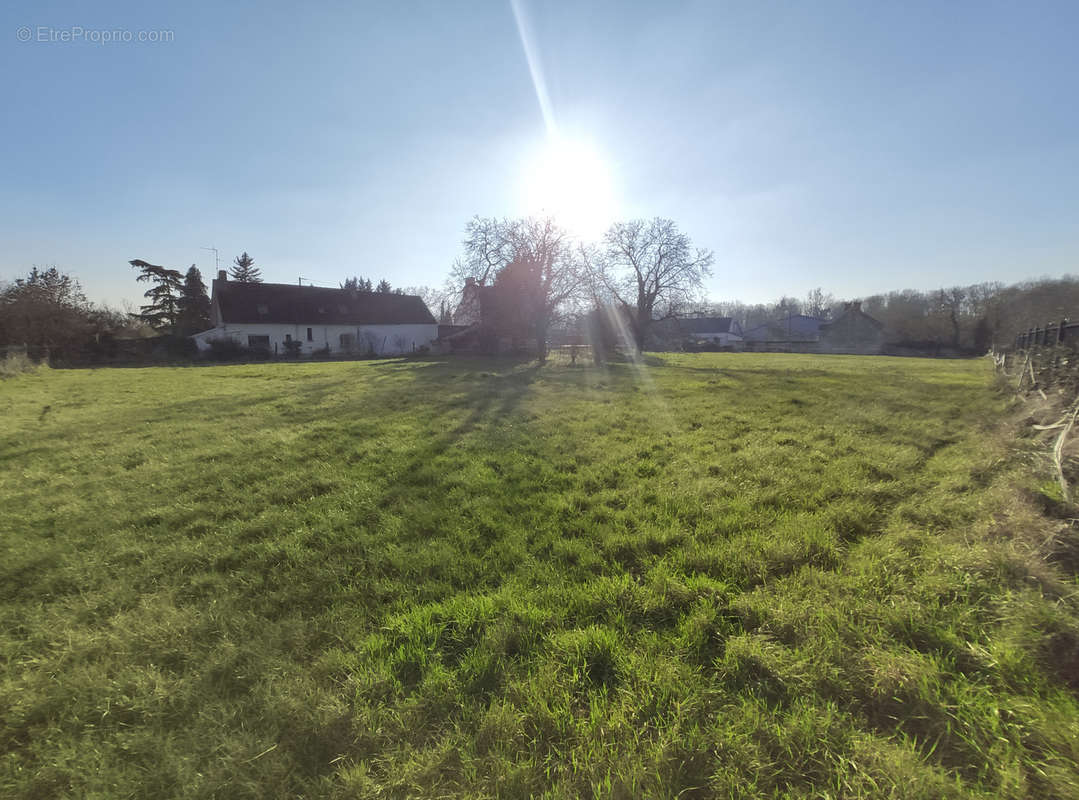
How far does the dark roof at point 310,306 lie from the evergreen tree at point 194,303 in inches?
377

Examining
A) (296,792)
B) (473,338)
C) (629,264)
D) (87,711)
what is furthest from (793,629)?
(629,264)

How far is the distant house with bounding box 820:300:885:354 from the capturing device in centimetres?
5841

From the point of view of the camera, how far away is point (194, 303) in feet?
151

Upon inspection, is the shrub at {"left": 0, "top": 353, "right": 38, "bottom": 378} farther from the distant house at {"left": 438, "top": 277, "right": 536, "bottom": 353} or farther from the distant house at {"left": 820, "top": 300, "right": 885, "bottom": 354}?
the distant house at {"left": 820, "top": 300, "right": 885, "bottom": 354}

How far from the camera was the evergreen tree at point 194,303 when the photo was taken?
149ft

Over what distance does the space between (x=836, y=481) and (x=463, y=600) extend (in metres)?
4.63

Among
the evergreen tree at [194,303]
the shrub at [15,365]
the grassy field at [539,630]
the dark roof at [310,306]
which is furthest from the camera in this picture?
the evergreen tree at [194,303]

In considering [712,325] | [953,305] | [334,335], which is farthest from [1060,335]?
[712,325]

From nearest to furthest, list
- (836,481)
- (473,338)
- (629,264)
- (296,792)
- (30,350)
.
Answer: (296,792)
(836,481)
(30,350)
(473,338)
(629,264)

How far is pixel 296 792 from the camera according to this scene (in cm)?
174

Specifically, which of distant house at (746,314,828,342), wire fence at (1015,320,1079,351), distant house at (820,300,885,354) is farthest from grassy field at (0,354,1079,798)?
distant house at (746,314,828,342)

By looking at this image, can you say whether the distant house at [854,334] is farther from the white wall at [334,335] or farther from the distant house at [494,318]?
the white wall at [334,335]

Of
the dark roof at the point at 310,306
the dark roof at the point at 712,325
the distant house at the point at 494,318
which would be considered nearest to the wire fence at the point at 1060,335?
the distant house at the point at 494,318

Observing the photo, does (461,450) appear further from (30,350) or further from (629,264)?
(629,264)
